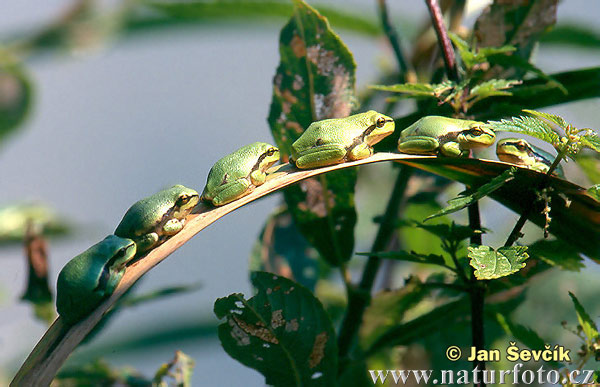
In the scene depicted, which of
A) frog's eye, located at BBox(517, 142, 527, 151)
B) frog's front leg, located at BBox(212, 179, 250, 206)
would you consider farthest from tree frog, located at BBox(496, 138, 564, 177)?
frog's front leg, located at BBox(212, 179, 250, 206)

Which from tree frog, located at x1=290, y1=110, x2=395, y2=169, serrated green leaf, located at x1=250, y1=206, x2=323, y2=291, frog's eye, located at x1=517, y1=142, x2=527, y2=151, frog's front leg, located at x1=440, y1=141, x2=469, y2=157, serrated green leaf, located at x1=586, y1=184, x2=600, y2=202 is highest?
tree frog, located at x1=290, y1=110, x2=395, y2=169

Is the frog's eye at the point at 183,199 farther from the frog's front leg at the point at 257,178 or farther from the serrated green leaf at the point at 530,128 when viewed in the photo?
the serrated green leaf at the point at 530,128

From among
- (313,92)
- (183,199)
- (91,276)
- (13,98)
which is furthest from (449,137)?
(13,98)

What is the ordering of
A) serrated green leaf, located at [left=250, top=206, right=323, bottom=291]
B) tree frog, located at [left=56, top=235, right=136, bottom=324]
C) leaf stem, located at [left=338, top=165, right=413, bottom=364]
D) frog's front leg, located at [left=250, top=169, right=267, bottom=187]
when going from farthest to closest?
serrated green leaf, located at [left=250, top=206, right=323, bottom=291] < leaf stem, located at [left=338, top=165, right=413, bottom=364] < frog's front leg, located at [left=250, top=169, right=267, bottom=187] < tree frog, located at [left=56, top=235, right=136, bottom=324]

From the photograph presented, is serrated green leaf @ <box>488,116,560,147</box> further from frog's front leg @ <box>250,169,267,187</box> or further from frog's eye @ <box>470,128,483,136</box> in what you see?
frog's front leg @ <box>250,169,267,187</box>

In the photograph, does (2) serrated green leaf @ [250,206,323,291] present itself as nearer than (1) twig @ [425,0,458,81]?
No

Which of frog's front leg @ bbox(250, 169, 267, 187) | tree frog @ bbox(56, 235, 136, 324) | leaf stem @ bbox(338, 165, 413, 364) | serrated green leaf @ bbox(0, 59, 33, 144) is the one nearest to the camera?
tree frog @ bbox(56, 235, 136, 324)

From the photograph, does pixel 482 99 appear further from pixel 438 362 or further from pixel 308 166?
pixel 438 362

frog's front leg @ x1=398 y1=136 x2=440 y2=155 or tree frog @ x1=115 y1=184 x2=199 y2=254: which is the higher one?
frog's front leg @ x1=398 y1=136 x2=440 y2=155
